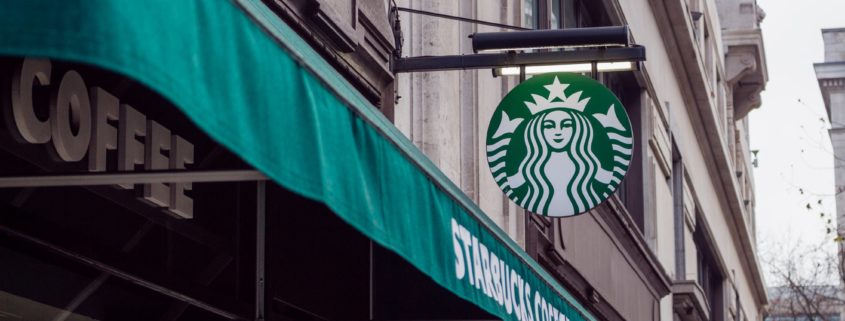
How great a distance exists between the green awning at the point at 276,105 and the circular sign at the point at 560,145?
12.0 feet

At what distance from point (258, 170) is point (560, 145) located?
7137 millimetres

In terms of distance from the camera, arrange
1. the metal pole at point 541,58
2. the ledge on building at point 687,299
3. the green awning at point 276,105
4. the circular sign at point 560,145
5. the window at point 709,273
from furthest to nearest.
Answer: the window at point 709,273
the ledge on building at point 687,299
the circular sign at point 560,145
the metal pole at point 541,58
the green awning at point 276,105

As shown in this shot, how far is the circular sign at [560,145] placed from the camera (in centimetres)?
1269

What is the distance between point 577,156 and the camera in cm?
1283

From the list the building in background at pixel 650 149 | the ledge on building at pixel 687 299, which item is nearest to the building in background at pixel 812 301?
the building in background at pixel 650 149

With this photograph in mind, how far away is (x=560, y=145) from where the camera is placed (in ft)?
42.4

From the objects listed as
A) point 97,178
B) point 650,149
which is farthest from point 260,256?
point 650,149

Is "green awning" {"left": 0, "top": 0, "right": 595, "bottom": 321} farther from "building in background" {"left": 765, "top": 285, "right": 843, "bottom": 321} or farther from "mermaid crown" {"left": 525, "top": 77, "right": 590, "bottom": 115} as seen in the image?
"building in background" {"left": 765, "top": 285, "right": 843, "bottom": 321}

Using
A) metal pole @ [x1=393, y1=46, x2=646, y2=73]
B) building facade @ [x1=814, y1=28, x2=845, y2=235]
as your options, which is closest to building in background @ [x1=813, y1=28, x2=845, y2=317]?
building facade @ [x1=814, y1=28, x2=845, y2=235]

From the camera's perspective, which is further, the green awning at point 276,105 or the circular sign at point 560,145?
the circular sign at point 560,145

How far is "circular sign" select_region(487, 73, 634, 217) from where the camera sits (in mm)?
12688

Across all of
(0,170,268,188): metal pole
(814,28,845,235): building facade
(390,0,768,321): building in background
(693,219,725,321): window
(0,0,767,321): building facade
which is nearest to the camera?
(0,0,767,321): building facade

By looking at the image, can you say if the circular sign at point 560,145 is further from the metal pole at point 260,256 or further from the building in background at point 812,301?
the building in background at point 812,301

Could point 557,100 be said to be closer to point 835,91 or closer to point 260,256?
point 260,256
